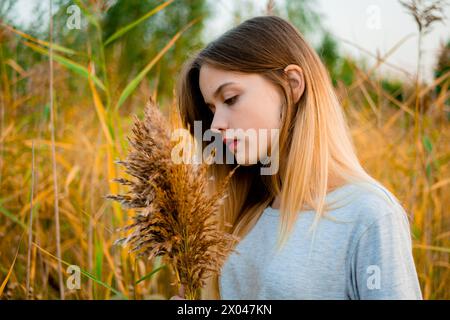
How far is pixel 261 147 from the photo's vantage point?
4.38 feet

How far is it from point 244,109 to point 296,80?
0.69ft

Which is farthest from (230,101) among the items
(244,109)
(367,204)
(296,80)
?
(367,204)

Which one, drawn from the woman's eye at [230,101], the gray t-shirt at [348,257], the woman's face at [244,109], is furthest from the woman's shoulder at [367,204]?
the woman's eye at [230,101]

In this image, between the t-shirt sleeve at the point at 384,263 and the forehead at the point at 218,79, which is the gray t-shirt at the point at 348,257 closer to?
the t-shirt sleeve at the point at 384,263

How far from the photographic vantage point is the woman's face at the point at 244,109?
130 centimetres

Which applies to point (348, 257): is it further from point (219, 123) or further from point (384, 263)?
point (219, 123)

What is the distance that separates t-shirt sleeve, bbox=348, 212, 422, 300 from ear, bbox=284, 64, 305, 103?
0.42m

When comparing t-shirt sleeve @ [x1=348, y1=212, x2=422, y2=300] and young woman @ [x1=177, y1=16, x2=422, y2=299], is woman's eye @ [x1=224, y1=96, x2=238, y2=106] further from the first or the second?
t-shirt sleeve @ [x1=348, y1=212, x2=422, y2=300]

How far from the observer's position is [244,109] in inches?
51.5

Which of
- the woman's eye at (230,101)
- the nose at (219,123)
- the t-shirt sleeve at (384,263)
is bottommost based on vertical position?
the t-shirt sleeve at (384,263)

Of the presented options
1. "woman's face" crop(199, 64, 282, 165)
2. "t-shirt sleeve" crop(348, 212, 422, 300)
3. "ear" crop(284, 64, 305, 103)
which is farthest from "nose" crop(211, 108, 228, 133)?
"t-shirt sleeve" crop(348, 212, 422, 300)

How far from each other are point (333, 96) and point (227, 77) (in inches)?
13.0

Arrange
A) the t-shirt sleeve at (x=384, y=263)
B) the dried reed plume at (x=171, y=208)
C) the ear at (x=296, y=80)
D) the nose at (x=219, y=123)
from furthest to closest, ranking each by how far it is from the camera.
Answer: the ear at (x=296, y=80) < the nose at (x=219, y=123) < the t-shirt sleeve at (x=384, y=263) < the dried reed plume at (x=171, y=208)
